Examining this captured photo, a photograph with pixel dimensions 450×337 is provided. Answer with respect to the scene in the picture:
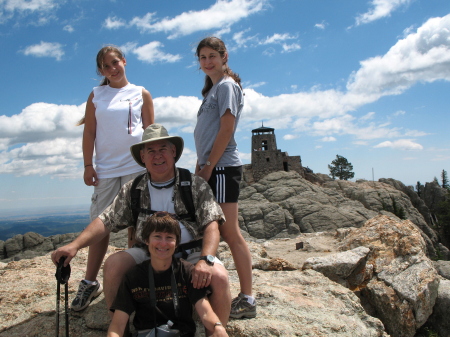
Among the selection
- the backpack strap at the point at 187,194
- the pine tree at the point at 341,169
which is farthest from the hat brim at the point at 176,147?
the pine tree at the point at 341,169

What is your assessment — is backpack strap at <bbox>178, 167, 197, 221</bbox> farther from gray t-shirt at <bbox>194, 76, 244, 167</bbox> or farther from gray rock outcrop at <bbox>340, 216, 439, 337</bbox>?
gray rock outcrop at <bbox>340, 216, 439, 337</bbox>

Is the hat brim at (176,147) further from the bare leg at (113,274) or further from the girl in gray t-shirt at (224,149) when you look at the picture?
the bare leg at (113,274)

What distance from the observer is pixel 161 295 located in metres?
3.33

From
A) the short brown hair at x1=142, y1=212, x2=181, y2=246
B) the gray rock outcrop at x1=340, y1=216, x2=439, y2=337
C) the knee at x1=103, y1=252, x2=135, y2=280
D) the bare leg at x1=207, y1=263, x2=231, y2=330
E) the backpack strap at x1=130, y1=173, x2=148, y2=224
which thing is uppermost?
the backpack strap at x1=130, y1=173, x2=148, y2=224

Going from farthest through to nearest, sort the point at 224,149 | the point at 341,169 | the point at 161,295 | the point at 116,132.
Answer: the point at 341,169
the point at 116,132
the point at 224,149
the point at 161,295

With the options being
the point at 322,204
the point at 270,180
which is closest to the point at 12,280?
the point at 322,204

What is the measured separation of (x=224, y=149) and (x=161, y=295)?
5.65ft

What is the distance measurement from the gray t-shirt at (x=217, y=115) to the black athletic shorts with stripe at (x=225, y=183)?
0.08m

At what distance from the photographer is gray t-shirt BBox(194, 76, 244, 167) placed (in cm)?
427

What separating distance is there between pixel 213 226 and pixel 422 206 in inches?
2173

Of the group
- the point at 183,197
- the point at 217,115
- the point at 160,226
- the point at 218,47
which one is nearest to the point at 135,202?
the point at 183,197

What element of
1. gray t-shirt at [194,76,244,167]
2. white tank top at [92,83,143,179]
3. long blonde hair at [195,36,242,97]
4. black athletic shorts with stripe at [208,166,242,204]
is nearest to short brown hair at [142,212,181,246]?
black athletic shorts with stripe at [208,166,242,204]

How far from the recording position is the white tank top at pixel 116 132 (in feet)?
15.2

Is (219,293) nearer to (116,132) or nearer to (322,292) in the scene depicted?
(322,292)
